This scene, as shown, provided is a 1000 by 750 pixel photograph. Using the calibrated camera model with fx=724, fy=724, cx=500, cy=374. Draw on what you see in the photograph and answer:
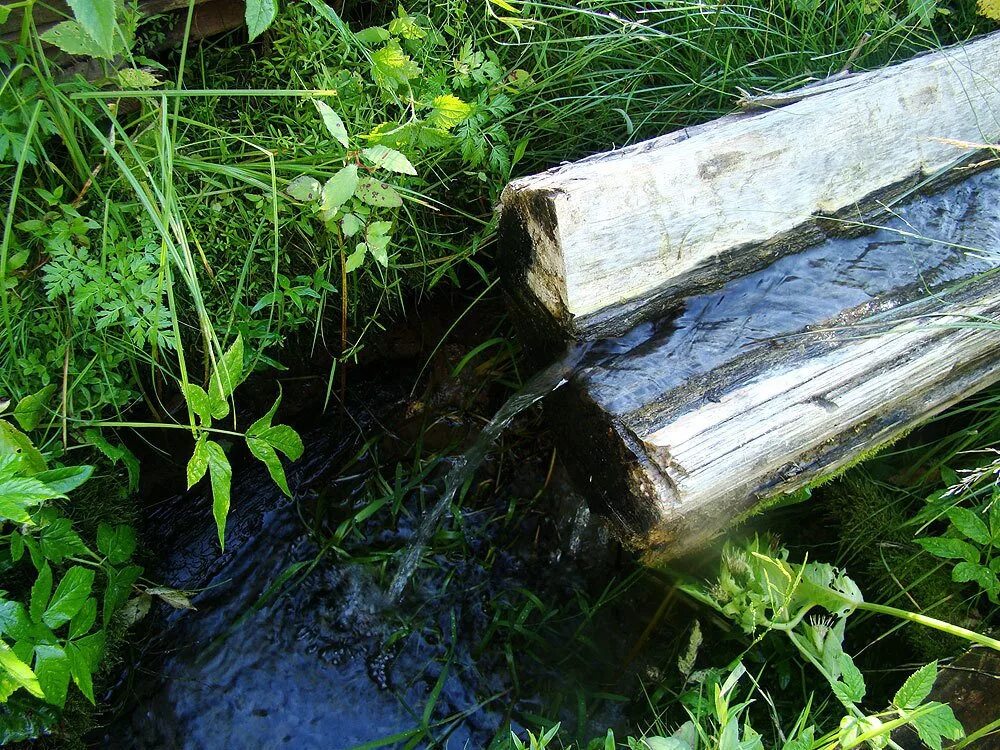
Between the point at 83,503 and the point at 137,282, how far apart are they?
0.60 metres

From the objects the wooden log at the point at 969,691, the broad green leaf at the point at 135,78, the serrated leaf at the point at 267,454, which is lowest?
the wooden log at the point at 969,691

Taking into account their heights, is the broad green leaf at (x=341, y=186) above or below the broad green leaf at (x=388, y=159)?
below

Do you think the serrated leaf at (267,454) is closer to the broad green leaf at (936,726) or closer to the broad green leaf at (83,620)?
the broad green leaf at (83,620)

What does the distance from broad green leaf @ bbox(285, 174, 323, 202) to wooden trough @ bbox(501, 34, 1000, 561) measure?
1.56 ft

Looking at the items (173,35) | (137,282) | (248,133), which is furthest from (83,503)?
(173,35)

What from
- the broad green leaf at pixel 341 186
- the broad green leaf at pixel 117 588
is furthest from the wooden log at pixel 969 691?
the broad green leaf at pixel 117 588

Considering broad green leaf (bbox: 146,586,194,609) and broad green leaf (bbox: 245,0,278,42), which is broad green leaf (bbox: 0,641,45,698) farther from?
broad green leaf (bbox: 245,0,278,42)

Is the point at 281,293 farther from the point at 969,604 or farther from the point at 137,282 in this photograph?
the point at 969,604

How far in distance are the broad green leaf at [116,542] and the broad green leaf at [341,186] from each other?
99 centimetres

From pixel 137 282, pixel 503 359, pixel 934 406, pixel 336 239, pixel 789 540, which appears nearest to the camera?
pixel 137 282

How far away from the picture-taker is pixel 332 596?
2191 mm

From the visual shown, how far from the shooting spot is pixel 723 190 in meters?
1.77

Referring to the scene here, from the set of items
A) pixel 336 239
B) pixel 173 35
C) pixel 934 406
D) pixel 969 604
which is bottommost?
pixel 969 604

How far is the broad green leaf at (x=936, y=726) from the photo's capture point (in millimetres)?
1370
